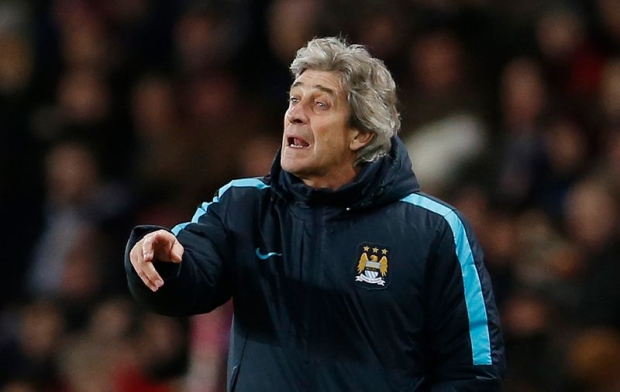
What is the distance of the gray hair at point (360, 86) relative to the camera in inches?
157

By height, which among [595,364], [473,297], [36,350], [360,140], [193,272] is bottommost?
[36,350]

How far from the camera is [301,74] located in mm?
4066

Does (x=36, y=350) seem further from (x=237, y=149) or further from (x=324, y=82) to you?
(x=324, y=82)

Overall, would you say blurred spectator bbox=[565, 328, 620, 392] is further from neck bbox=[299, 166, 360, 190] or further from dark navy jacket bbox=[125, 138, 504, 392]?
neck bbox=[299, 166, 360, 190]

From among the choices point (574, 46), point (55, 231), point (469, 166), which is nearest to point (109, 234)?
point (55, 231)

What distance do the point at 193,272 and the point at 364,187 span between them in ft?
1.79

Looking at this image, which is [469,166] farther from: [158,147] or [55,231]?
[55,231]

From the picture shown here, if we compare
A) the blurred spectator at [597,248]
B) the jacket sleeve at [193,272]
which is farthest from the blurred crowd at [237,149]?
the jacket sleeve at [193,272]

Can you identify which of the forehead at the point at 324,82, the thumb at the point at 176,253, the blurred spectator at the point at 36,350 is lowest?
the blurred spectator at the point at 36,350

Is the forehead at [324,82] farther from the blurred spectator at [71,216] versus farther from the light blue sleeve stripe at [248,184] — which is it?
the blurred spectator at [71,216]

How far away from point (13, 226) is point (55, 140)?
0.60m

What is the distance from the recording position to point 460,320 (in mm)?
3820

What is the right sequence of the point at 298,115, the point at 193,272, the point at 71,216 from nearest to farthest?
the point at 193,272, the point at 298,115, the point at 71,216

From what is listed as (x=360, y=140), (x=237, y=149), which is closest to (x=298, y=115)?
(x=360, y=140)
